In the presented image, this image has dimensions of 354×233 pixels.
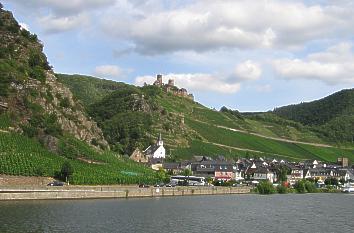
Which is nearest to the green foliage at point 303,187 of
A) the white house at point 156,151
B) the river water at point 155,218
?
the white house at point 156,151

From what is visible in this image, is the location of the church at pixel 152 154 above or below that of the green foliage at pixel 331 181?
above

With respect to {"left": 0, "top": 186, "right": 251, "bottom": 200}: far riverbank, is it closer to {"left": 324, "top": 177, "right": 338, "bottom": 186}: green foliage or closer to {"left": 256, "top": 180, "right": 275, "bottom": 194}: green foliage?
{"left": 256, "top": 180, "right": 275, "bottom": 194}: green foliage

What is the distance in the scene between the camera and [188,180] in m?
142

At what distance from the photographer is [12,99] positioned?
108m

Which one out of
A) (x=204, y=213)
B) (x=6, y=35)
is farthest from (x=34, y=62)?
(x=204, y=213)

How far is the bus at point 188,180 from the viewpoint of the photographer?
135m

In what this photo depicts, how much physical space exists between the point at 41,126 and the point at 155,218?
5020 cm

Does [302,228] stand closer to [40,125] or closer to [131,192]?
[131,192]

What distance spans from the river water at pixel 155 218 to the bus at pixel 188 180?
51.8 metres

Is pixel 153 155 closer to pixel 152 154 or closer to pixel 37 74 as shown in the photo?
pixel 152 154

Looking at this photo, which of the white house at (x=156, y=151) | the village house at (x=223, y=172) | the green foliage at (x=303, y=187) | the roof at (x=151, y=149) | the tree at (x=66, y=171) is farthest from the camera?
the roof at (x=151, y=149)

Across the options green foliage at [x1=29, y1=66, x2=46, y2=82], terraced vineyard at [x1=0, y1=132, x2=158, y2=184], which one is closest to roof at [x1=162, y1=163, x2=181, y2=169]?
terraced vineyard at [x1=0, y1=132, x2=158, y2=184]

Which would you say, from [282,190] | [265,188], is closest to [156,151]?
[282,190]

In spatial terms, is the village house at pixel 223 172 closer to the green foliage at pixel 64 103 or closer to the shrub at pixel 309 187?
the shrub at pixel 309 187
